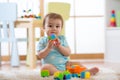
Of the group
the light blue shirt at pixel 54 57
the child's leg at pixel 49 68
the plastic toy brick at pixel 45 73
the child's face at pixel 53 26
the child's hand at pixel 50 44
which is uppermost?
the child's face at pixel 53 26

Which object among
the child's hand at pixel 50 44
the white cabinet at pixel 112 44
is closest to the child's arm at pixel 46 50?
the child's hand at pixel 50 44

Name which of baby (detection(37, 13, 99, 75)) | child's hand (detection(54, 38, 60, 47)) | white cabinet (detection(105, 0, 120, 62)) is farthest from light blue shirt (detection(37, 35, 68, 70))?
white cabinet (detection(105, 0, 120, 62))

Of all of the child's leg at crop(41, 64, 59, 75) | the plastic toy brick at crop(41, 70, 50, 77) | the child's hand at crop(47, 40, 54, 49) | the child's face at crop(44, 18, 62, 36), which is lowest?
the plastic toy brick at crop(41, 70, 50, 77)

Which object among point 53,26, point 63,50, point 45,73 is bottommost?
point 45,73

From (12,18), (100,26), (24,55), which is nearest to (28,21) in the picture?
(12,18)

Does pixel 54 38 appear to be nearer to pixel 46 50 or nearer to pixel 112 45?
pixel 46 50

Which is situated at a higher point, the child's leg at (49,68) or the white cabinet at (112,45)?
the white cabinet at (112,45)

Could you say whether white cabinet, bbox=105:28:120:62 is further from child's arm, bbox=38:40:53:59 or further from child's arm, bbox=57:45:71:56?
child's arm, bbox=38:40:53:59

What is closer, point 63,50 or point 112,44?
point 63,50

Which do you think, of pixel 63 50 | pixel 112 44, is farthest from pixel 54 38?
pixel 112 44

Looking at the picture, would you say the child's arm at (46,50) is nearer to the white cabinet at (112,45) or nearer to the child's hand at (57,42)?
the child's hand at (57,42)

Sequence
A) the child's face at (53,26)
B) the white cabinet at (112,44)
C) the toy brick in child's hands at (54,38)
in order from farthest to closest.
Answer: the white cabinet at (112,44) < the child's face at (53,26) < the toy brick in child's hands at (54,38)

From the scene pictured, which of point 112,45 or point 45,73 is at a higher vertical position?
point 112,45

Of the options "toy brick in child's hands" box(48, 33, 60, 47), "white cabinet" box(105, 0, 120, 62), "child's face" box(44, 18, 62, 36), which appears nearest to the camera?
"toy brick in child's hands" box(48, 33, 60, 47)
